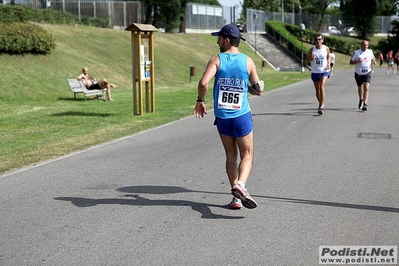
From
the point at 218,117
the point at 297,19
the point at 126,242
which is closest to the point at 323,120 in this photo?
the point at 218,117

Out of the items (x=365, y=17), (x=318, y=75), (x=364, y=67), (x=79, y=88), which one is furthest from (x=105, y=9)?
(x=365, y=17)

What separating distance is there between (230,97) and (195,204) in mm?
1256

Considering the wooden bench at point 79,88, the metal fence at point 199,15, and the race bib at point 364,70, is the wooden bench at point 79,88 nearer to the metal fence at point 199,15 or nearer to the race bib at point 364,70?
the race bib at point 364,70

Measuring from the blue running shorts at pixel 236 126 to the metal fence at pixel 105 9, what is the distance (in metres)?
41.7

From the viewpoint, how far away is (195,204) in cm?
738

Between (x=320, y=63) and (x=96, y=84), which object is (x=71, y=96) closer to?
(x=96, y=84)

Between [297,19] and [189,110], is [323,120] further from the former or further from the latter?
[297,19]

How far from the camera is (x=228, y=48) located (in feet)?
23.1

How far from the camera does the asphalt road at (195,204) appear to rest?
18.6 ft

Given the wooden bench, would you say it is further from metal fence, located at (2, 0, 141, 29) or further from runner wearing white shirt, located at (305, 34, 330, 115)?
metal fence, located at (2, 0, 141, 29)

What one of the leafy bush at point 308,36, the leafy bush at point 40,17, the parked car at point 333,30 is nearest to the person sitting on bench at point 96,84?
the leafy bush at point 40,17

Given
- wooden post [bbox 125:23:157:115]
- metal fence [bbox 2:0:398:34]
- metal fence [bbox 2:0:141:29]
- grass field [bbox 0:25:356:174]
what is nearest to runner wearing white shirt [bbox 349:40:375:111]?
grass field [bbox 0:25:356:174]

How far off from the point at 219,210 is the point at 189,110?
12.2m

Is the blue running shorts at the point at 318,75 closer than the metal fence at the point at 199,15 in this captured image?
Yes
